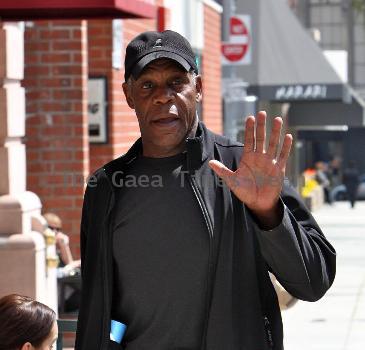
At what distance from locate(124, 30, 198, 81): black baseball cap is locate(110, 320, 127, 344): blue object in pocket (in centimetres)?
79

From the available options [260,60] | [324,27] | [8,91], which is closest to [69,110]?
[8,91]

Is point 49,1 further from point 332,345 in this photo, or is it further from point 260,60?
point 260,60

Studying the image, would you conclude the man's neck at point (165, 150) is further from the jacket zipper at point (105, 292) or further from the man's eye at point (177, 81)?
the jacket zipper at point (105, 292)

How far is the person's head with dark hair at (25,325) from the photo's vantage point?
3846mm

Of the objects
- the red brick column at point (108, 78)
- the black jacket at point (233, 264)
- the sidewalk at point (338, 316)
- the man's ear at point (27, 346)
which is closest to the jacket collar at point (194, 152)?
the black jacket at point (233, 264)

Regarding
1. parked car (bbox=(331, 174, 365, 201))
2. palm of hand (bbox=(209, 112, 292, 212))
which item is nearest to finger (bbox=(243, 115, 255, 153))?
palm of hand (bbox=(209, 112, 292, 212))

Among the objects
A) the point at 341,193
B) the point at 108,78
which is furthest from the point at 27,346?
the point at 341,193

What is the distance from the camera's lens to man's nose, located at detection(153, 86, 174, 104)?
3.80 meters

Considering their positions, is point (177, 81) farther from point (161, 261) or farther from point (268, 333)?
point (268, 333)

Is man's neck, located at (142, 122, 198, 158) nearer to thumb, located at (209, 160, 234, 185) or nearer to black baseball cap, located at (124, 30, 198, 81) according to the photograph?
black baseball cap, located at (124, 30, 198, 81)

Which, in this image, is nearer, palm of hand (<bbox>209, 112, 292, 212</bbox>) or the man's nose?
palm of hand (<bbox>209, 112, 292, 212</bbox>)

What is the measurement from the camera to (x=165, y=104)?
382 cm

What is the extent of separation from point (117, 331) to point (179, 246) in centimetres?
34

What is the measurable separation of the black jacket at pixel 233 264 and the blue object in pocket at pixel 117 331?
0.08ft
